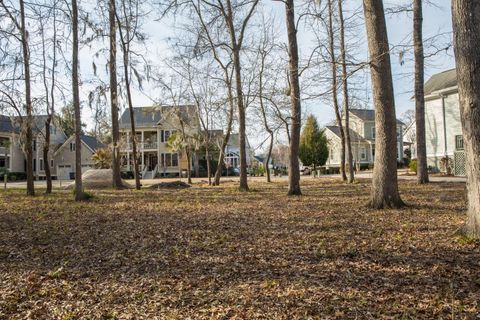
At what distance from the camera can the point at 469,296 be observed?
349 centimetres

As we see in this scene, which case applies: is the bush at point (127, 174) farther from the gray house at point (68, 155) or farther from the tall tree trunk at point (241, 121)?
→ the tall tree trunk at point (241, 121)

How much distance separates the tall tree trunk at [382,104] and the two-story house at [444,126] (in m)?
17.9

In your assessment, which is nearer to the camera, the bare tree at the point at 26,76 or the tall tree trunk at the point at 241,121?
the bare tree at the point at 26,76

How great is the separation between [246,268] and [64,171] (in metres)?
48.9

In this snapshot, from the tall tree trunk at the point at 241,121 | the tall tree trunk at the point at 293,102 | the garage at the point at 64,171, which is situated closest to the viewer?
the tall tree trunk at the point at 293,102

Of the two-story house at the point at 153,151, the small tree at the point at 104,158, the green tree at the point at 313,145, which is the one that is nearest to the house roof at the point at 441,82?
the green tree at the point at 313,145

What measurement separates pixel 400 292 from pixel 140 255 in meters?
3.35

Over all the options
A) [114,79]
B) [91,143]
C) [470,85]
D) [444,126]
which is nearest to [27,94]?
[114,79]

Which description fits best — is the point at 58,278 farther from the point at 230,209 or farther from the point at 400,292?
the point at 230,209

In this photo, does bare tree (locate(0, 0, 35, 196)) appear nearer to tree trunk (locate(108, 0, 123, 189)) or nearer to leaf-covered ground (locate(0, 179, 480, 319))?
tree trunk (locate(108, 0, 123, 189))

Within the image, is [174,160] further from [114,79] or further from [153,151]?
[114,79]

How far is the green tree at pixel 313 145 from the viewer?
42688 mm

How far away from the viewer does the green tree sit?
1681 inches

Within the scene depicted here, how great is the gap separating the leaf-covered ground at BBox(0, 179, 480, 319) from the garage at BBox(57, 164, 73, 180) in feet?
139
